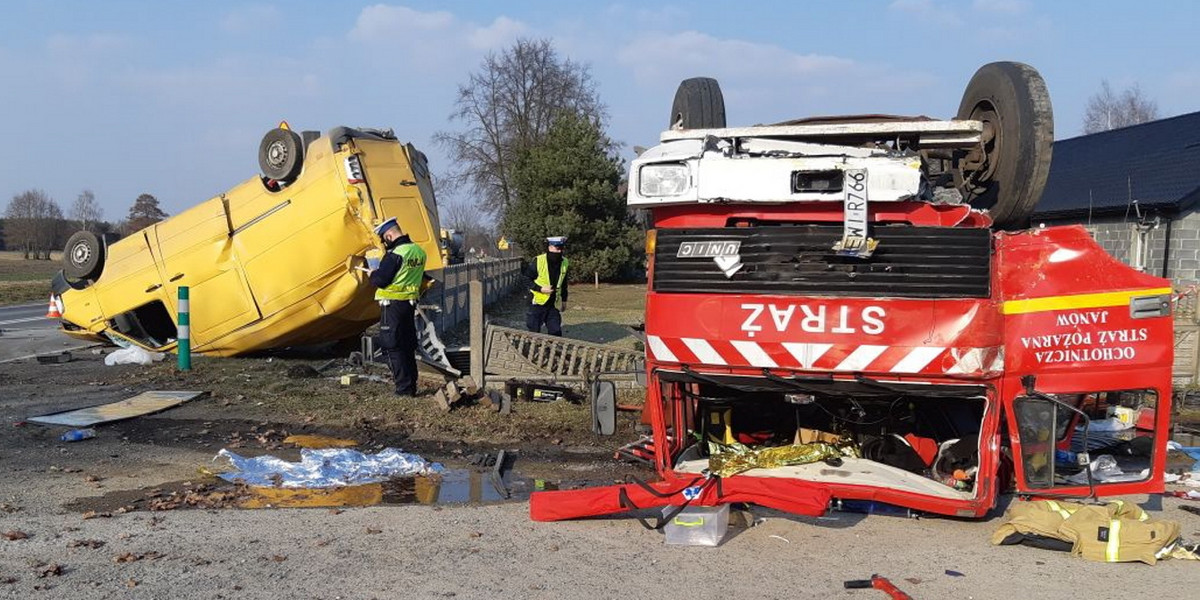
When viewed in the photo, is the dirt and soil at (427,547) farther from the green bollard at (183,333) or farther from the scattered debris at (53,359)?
the scattered debris at (53,359)

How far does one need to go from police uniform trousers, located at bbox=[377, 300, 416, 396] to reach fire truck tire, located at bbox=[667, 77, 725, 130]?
3301 mm

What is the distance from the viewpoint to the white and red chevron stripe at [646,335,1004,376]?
14.6 ft

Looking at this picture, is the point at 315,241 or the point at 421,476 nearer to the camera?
the point at 421,476

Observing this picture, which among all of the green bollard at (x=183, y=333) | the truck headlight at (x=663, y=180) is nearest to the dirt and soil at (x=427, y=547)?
the truck headlight at (x=663, y=180)

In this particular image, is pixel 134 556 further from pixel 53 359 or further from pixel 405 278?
pixel 53 359

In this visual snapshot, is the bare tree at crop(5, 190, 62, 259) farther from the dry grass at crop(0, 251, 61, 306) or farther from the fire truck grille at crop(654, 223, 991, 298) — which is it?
the fire truck grille at crop(654, 223, 991, 298)

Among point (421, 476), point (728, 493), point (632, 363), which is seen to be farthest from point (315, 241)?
point (728, 493)

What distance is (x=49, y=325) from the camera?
1691cm

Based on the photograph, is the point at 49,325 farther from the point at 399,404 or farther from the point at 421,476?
the point at 421,476

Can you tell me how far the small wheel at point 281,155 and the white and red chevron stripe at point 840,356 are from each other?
6.31 m

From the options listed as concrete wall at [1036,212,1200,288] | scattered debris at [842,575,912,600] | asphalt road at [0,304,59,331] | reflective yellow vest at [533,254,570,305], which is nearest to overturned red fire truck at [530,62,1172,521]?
scattered debris at [842,575,912,600]

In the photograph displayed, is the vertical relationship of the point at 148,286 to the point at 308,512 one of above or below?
above

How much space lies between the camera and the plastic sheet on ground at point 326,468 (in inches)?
229

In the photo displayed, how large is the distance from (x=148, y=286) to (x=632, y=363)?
18.1 ft
